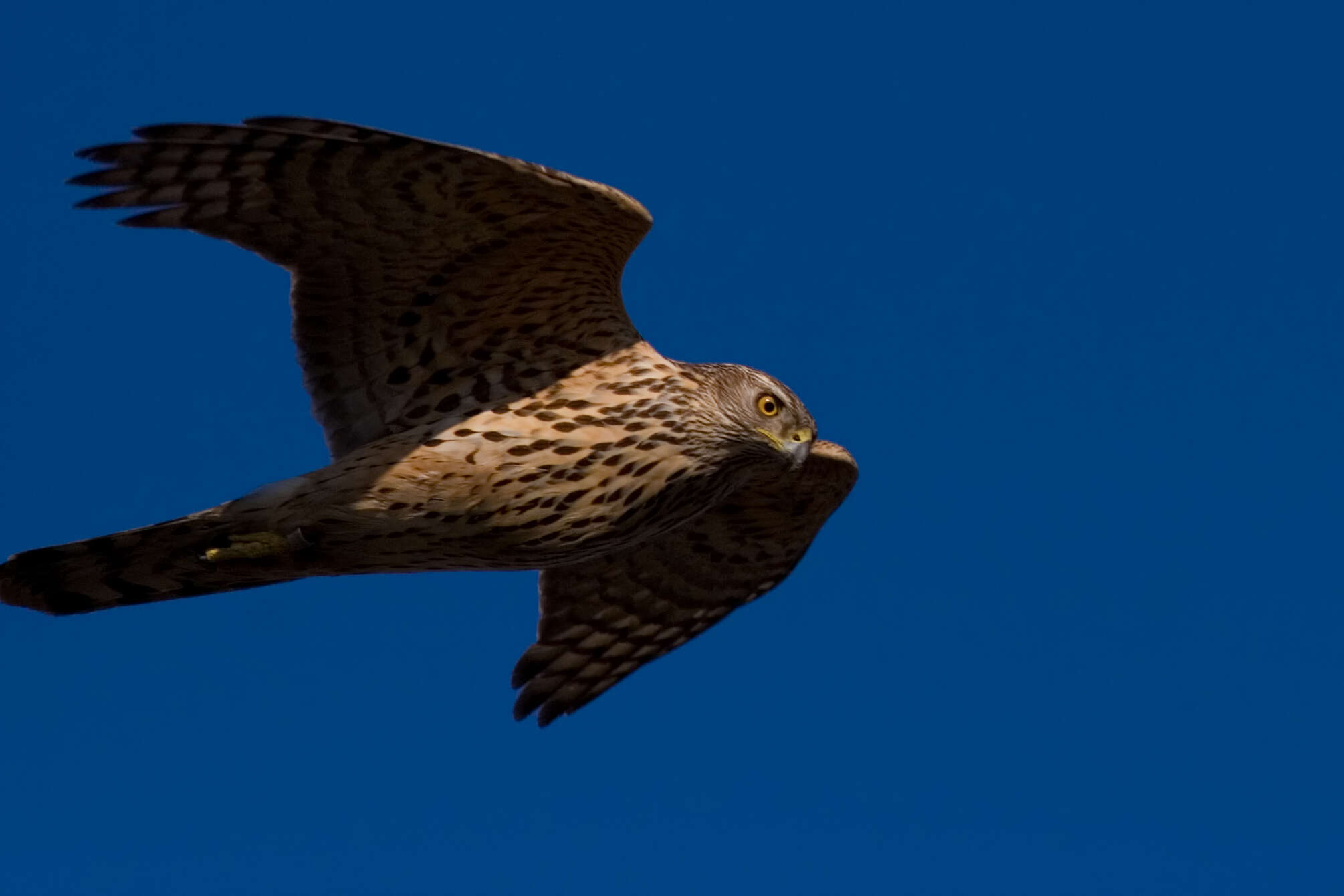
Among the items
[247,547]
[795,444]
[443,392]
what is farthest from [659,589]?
[247,547]

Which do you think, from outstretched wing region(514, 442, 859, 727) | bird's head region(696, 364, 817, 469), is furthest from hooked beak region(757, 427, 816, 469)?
outstretched wing region(514, 442, 859, 727)

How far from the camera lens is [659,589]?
11352 mm

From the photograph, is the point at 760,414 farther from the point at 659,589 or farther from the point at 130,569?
the point at 130,569

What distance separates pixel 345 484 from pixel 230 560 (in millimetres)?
596

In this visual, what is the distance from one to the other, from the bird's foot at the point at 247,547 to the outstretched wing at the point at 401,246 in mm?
590

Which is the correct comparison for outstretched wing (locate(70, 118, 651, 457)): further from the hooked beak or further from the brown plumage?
the hooked beak

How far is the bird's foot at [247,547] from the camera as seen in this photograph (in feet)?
29.1

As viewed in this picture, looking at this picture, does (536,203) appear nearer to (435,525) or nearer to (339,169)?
(339,169)

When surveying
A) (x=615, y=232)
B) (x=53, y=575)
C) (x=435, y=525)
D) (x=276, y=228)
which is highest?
(x=615, y=232)

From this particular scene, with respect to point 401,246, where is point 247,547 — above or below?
below

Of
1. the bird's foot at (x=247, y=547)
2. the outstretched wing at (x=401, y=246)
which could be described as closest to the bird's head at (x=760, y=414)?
the outstretched wing at (x=401, y=246)

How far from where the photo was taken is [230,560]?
8906mm

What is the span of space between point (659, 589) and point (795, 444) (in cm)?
218

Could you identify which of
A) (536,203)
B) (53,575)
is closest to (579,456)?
(536,203)
